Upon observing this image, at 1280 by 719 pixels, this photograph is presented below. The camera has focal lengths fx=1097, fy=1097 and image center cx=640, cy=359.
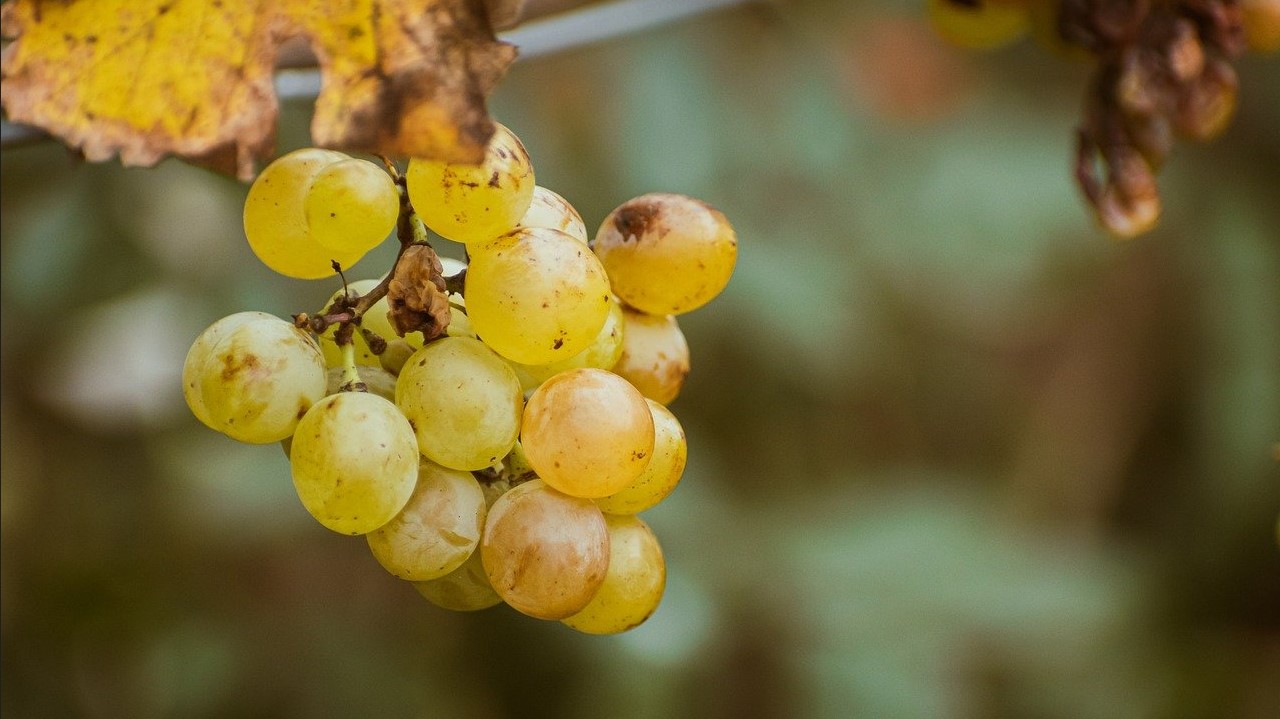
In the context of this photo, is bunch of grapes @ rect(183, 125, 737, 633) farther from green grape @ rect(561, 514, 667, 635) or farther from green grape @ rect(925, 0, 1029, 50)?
green grape @ rect(925, 0, 1029, 50)

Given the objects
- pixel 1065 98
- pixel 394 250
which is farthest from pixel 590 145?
A: pixel 1065 98

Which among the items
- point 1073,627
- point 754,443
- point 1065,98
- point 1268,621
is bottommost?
point 1268,621

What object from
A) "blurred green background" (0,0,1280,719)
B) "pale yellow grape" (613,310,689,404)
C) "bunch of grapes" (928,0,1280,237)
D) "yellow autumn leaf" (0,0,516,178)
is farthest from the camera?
"blurred green background" (0,0,1280,719)

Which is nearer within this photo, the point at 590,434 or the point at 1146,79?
the point at 590,434

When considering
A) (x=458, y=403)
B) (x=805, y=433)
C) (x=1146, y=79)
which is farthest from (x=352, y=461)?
(x=805, y=433)

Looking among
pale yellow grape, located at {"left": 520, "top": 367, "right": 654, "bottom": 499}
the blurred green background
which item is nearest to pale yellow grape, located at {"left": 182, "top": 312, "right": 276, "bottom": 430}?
pale yellow grape, located at {"left": 520, "top": 367, "right": 654, "bottom": 499}

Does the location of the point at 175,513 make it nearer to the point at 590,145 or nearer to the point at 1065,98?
the point at 590,145

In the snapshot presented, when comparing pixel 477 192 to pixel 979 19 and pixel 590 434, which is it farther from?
pixel 979 19
